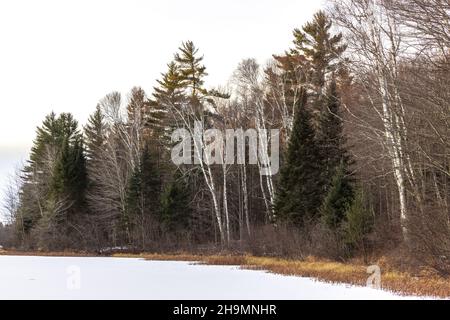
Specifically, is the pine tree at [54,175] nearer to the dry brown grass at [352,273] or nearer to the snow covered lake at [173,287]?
the dry brown grass at [352,273]

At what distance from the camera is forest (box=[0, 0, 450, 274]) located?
13.9 m

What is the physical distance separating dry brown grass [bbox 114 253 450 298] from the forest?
621 mm

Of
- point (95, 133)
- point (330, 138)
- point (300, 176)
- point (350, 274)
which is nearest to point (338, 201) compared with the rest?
point (300, 176)

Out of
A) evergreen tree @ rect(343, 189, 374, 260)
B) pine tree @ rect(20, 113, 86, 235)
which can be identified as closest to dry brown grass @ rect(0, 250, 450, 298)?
evergreen tree @ rect(343, 189, 374, 260)

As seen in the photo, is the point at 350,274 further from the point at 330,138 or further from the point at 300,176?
the point at 330,138

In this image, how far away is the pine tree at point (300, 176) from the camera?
26.7m

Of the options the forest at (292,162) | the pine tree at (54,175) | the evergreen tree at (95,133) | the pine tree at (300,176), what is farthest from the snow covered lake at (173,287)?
the evergreen tree at (95,133)

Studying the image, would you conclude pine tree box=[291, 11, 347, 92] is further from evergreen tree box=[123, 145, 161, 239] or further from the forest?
evergreen tree box=[123, 145, 161, 239]

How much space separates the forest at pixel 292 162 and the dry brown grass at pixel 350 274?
2.04 ft

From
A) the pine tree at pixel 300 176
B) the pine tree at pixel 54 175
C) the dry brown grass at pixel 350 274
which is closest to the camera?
the dry brown grass at pixel 350 274

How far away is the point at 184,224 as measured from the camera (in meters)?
35.7

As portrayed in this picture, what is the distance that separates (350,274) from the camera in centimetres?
1599
